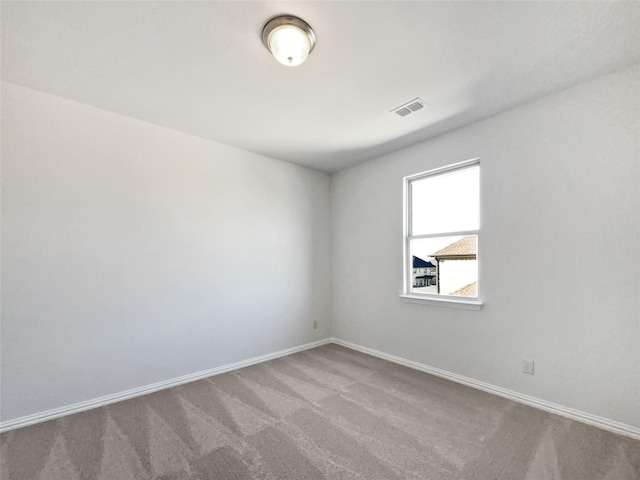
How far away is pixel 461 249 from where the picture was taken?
3113 millimetres

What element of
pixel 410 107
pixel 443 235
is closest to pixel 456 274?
pixel 443 235

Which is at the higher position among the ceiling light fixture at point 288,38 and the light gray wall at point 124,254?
the ceiling light fixture at point 288,38

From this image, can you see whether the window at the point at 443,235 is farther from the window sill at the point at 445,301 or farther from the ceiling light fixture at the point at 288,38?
the ceiling light fixture at the point at 288,38

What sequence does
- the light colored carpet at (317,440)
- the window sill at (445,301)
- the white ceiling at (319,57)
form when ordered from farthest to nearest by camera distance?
1. the window sill at (445,301)
2. the light colored carpet at (317,440)
3. the white ceiling at (319,57)

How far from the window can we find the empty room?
0.03 m

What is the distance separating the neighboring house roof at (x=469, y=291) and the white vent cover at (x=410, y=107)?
1854 mm

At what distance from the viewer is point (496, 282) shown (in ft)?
8.94

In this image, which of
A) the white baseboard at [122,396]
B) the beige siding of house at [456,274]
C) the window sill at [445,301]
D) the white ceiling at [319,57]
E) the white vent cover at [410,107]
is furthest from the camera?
the beige siding of house at [456,274]

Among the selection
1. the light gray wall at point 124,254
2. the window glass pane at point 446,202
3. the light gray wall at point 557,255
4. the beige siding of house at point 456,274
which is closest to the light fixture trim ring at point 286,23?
the light gray wall at point 124,254

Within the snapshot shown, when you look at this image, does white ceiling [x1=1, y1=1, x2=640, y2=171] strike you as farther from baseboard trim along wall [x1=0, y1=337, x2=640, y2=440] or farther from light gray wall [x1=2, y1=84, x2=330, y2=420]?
baseboard trim along wall [x1=0, y1=337, x2=640, y2=440]

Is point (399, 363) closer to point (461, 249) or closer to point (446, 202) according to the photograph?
point (461, 249)

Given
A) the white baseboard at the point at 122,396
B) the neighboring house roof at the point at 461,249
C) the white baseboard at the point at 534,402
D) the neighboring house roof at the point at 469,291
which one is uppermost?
the neighboring house roof at the point at 461,249

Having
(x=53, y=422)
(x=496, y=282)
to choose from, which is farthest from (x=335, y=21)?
(x=53, y=422)

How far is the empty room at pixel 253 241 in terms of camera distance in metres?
1.75
